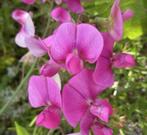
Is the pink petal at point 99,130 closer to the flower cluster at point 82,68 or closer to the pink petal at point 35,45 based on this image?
the flower cluster at point 82,68

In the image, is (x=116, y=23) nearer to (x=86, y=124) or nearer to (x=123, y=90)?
(x=86, y=124)

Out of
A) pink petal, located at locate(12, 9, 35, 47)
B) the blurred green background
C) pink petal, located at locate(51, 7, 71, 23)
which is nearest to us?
pink petal, located at locate(51, 7, 71, 23)

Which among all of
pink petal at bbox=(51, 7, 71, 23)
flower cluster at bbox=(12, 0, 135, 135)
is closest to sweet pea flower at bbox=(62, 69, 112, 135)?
flower cluster at bbox=(12, 0, 135, 135)

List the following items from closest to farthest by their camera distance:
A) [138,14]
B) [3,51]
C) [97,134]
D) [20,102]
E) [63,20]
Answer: [97,134] < [63,20] < [138,14] < [20,102] < [3,51]

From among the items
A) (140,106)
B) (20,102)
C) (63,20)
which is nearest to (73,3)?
(63,20)

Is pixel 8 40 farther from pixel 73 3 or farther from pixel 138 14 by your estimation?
pixel 73 3

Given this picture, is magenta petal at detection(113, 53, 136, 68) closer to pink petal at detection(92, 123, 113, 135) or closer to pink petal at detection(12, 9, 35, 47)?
pink petal at detection(92, 123, 113, 135)
